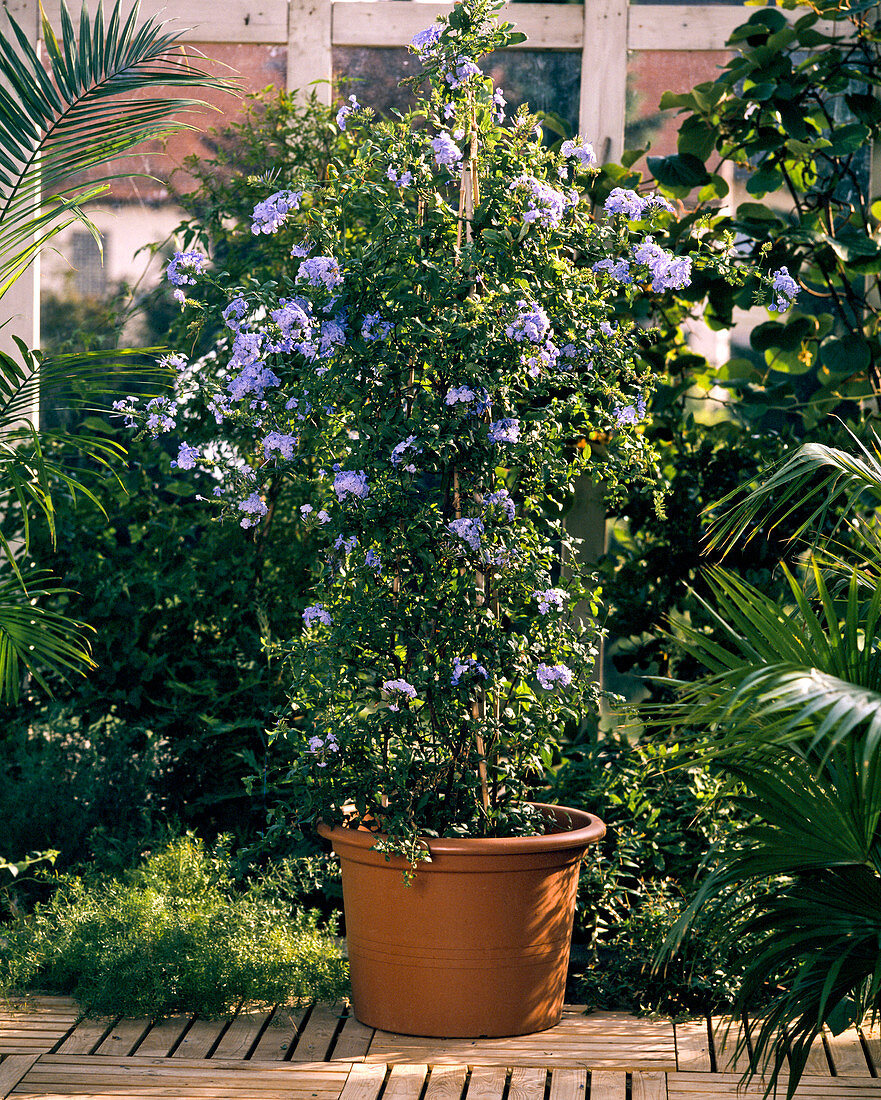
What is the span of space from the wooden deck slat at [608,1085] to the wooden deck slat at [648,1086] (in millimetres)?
21

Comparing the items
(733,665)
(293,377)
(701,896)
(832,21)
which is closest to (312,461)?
(293,377)

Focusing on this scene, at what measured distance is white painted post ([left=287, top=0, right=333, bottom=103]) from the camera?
12.9 ft

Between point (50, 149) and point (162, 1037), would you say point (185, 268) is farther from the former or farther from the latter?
point (162, 1037)

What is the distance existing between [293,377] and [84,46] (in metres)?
0.92

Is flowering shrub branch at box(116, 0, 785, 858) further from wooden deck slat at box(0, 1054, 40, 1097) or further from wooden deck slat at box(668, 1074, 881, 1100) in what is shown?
wooden deck slat at box(0, 1054, 40, 1097)

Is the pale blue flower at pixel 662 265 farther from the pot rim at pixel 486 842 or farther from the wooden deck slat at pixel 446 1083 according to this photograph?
the wooden deck slat at pixel 446 1083

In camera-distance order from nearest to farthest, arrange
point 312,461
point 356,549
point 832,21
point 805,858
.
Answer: point 805,858 < point 356,549 < point 312,461 < point 832,21

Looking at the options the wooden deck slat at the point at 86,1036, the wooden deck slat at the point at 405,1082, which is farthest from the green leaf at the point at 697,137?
the wooden deck slat at the point at 86,1036

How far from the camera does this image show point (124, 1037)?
2.71m

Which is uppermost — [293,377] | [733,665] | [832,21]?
[832,21]

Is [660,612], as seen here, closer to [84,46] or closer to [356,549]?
[356,549]

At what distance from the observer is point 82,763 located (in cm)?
360

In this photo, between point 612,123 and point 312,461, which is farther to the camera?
point 612,123

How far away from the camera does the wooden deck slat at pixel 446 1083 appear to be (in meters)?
2.42
